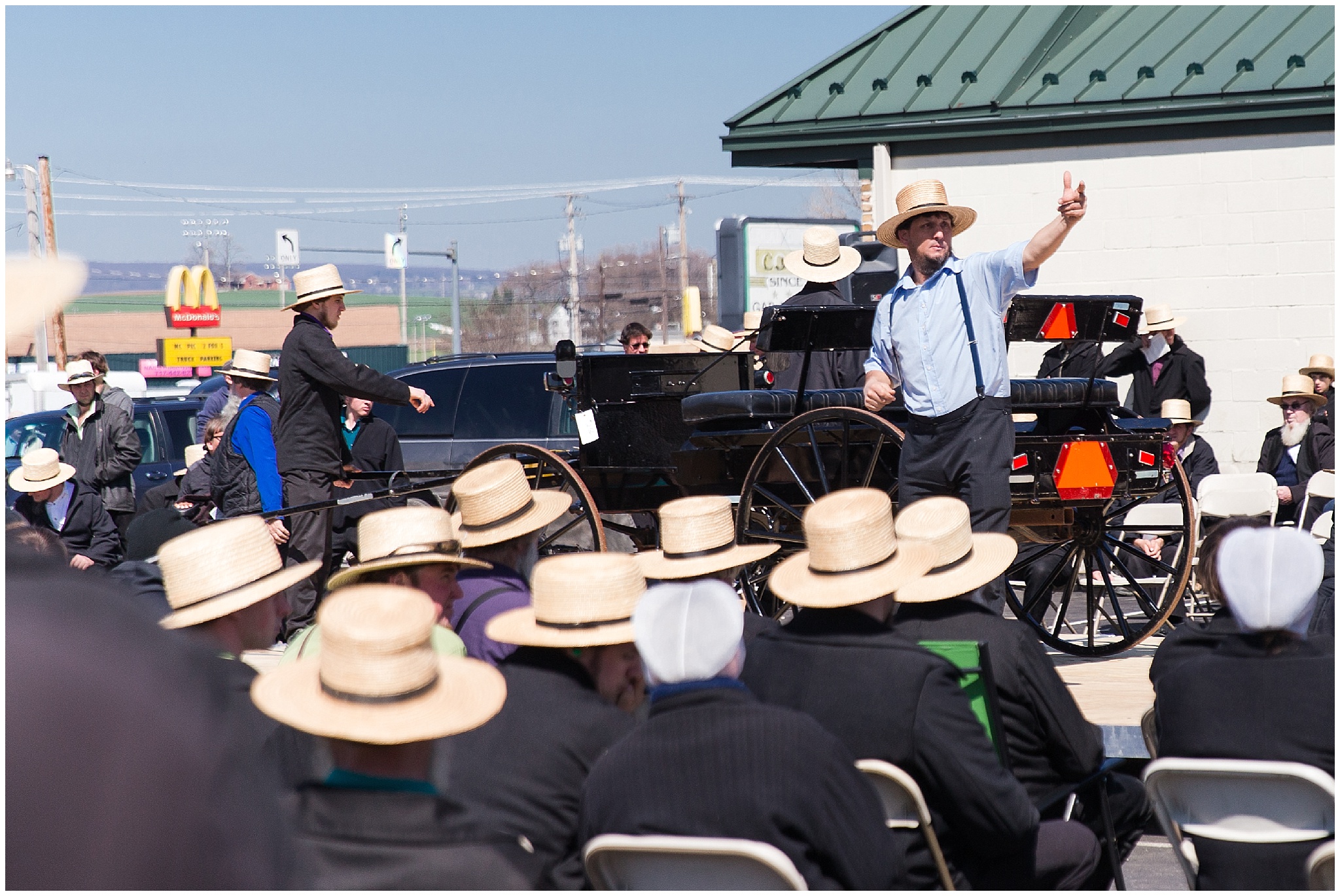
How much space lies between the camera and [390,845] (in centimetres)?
208

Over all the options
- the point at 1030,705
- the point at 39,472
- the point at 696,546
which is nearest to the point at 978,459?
the point at 696,546

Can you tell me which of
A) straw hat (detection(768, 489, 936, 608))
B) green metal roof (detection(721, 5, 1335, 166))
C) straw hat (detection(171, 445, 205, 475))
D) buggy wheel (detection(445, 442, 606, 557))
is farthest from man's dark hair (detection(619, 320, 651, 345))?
straw hat (detection(768, 489, 936, 608))

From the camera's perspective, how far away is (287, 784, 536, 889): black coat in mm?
2062

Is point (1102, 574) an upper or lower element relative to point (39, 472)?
lower

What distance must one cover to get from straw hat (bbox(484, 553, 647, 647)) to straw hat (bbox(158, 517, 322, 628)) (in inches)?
24.7

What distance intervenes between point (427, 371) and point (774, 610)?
13.4 feet

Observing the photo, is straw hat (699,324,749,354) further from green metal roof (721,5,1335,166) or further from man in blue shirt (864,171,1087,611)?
man in blue shirt (864,171,1087,611)

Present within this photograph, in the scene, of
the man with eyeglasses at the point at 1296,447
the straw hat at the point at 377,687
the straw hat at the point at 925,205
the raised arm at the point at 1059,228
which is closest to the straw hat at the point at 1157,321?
the man with eyeglasses at the point at 1296,447

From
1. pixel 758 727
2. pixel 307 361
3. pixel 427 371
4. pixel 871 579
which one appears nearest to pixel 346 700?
pixel 758 727

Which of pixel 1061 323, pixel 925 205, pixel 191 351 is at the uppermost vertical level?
pixel 925 205

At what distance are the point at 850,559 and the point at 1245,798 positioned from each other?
3.28ft

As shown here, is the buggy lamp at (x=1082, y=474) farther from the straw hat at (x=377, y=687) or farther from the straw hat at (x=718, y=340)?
the straw hat at (x=377, y=687)

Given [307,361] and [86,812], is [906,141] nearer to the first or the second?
[307,361]

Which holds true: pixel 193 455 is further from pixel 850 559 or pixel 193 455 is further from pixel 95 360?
pixel 850 559
